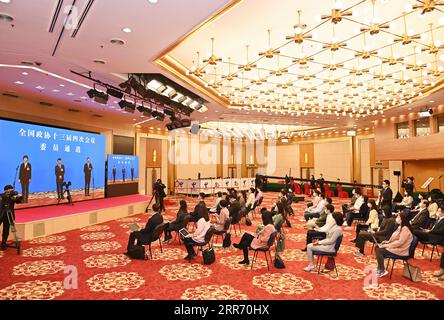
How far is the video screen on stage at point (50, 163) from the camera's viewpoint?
909 centimetres

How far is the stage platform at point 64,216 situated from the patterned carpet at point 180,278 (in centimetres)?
77

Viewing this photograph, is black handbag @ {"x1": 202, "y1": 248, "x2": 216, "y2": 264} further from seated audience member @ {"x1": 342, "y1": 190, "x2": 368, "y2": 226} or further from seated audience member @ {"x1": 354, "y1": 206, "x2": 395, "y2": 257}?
seated audience member @ {"x1": 342, "y1": 190, "x2": 368, "y2": 226}

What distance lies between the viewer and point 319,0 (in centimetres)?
509

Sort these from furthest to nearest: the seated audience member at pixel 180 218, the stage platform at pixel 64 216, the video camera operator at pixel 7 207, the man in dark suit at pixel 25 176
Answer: the man in dark suit at pixel 25 176 → the stage platform at pixel 64 216 → the seated audience member at pixel 180 218 → the video camera operator at pixel 7 207

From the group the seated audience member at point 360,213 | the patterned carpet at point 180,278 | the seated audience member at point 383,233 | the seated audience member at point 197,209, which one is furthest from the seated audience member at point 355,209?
the seated audience member at point 197,209

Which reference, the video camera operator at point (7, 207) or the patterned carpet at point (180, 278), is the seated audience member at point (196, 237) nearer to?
the patterned carpet at point (180, 278)

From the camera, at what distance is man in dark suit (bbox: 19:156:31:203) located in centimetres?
934

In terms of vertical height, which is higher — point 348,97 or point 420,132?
point 348,97

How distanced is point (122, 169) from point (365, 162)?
15.1 meters

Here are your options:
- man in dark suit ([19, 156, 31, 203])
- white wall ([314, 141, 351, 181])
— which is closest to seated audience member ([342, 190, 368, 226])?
man in dark suit ([19, 156, 31, 203])

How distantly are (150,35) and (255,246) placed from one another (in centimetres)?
422

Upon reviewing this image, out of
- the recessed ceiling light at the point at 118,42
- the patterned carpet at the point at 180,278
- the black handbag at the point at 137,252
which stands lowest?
the patterned carpet at the point at 180,278
